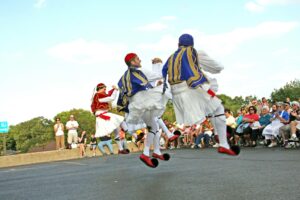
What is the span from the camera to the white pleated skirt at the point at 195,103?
7.78 m

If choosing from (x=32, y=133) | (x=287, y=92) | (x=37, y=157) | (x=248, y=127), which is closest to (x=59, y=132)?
(x=37, y=157)

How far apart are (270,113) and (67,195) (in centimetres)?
1147

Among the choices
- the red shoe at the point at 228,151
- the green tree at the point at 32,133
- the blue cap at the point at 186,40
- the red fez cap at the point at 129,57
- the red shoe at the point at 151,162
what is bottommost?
the red shoe at the point at 151,162

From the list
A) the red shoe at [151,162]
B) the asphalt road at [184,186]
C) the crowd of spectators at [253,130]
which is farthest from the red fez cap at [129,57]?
the crowd of spectators at [253,130]

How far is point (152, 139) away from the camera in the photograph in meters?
8.72

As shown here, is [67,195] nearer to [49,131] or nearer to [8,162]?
[8,162]

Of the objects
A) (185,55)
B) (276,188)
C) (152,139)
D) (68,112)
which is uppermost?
(68,112)

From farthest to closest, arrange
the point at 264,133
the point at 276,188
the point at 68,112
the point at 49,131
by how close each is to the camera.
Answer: the point at 49,131, the point at 68,112, the point at 264,133, the point at 276,188

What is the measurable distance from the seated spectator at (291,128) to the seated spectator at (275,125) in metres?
0.21

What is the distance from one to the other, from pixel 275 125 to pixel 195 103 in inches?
316

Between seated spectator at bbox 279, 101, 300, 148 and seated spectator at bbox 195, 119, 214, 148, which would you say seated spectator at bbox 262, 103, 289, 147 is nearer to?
seated spectator at bbox 279, 101, 300, 148

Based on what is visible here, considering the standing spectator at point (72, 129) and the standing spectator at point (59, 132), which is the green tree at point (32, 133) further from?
the standing spectator at point (72, 129)

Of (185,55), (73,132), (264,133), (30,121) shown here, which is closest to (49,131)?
(30,121)

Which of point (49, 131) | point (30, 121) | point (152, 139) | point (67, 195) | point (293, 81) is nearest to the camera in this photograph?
point (67, 195)
